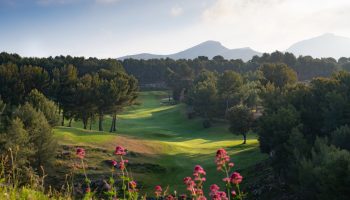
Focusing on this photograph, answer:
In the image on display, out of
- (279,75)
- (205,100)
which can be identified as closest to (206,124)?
(205,100)

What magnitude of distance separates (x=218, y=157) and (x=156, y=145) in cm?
6341

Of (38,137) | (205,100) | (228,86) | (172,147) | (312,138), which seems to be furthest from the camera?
(228,86)

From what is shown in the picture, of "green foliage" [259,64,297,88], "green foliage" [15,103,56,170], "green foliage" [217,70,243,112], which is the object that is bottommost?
"green foliage" [15,103,56,170]

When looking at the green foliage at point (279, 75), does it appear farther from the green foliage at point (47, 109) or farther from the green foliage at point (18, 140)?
the green foliage at point (18, 140)

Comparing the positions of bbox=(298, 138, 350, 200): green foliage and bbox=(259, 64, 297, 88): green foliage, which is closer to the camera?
bbox=(298, 138, 350, 200): green foliage

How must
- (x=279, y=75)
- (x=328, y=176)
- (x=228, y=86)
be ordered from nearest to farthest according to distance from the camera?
(x=328, y=176)
(x=228, y=86)
(x=279, y=75)

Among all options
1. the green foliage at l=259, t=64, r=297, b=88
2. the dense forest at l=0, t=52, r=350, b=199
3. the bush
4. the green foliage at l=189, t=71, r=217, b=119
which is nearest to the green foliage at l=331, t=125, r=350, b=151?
the dense forest at l=0, t=52, r=350, b=199

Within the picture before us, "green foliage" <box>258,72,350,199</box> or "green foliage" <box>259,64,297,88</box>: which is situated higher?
"green foliage" <box>259,64,297,88</box>

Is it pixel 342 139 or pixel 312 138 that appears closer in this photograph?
pixel 342 139


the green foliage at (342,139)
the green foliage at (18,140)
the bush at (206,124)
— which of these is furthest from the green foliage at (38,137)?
→ the bush at (206,124)

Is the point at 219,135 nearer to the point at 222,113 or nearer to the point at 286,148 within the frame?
the point at 222,113

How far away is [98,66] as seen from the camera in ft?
494

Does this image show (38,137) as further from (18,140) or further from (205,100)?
(205,100)

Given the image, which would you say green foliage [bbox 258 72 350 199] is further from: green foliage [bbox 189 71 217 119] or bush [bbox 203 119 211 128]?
green foliage [bbox 189 71 217 119]
